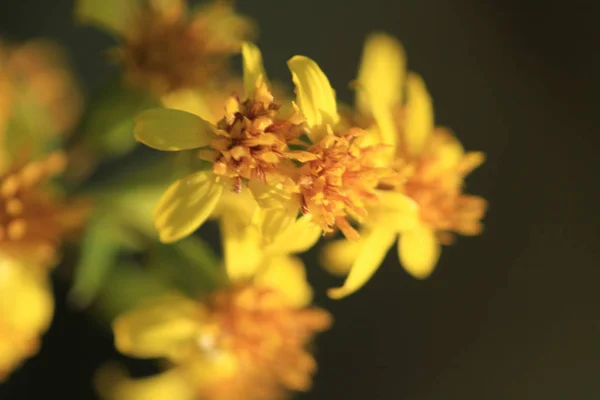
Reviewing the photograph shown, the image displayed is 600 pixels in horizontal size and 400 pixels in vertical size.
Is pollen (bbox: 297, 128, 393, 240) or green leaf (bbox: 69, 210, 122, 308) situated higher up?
pollen (bbox: 297, 128, 393, 240)

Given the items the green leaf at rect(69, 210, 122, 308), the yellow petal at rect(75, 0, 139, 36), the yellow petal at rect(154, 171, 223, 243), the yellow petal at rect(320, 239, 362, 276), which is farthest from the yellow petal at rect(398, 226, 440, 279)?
the yellow petal at rect(75, 0, 139, 36)

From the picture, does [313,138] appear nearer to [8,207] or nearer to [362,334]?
[8,207]

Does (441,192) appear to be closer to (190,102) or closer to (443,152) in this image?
(443,152)

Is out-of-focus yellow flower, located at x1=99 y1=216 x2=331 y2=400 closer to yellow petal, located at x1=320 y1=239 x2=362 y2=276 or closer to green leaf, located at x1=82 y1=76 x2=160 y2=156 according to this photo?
yellow petal, located at x1=320 y1=239 x2=362 y2=276

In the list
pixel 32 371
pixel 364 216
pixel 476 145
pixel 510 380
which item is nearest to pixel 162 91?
pixel 364 216

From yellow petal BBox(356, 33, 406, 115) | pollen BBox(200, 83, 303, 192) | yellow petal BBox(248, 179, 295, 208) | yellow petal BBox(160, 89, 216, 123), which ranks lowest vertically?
yellow petal BBox(248, 179, 295, 208)

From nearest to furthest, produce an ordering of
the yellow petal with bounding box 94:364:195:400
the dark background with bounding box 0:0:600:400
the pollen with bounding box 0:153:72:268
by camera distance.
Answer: the pollen with bounding box 0:153:72:268
the yellow petal with bounding box 94:364:195:400
the dark background with bounding box 0:0:600:400

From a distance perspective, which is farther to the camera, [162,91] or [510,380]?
[510,380]
